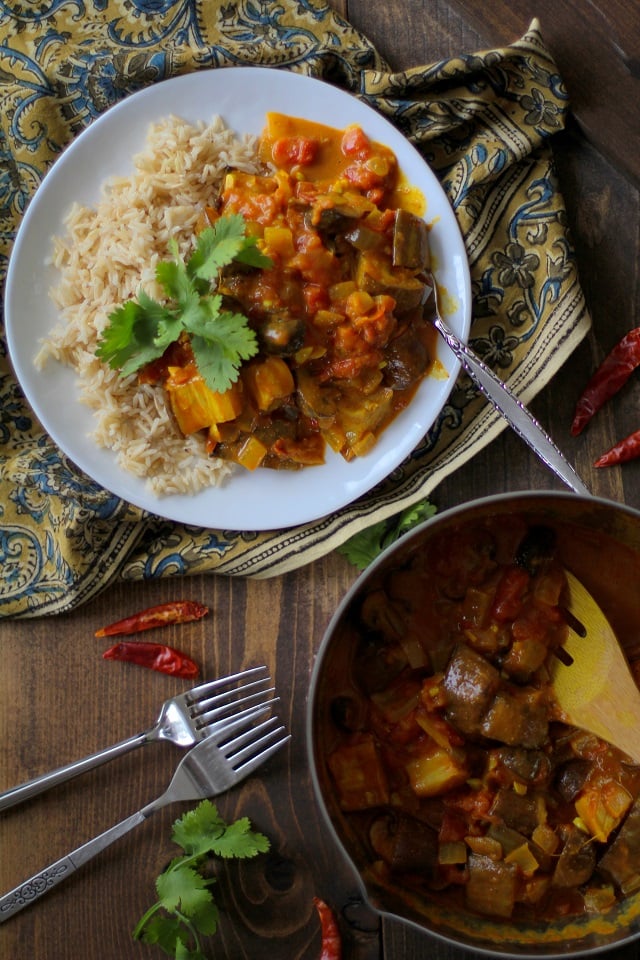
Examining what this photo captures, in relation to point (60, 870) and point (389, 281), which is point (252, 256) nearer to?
point (389, 281)

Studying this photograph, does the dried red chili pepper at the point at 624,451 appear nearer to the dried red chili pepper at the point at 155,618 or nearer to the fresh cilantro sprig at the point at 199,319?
the fresh cilantro sprig at the point at 199,319

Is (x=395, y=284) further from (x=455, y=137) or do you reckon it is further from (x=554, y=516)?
(x=554, y=516)

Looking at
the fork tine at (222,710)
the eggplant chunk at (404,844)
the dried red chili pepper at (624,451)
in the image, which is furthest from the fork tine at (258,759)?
the dried red chili pepper at (624,451)

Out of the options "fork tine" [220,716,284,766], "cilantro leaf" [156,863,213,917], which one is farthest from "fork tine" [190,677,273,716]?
"cilantro leaf" [156,863,213,917]

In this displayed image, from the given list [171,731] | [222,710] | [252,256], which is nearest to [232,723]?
[222,710]

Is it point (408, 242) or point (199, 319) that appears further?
point (408, 242)

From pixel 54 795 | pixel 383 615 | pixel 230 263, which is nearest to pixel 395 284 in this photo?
pixel 230 263
